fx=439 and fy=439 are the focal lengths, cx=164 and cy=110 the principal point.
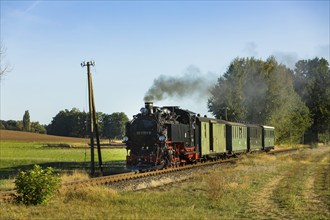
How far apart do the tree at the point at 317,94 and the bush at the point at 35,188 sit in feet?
234

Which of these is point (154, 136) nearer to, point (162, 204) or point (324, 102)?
point (162, 204)

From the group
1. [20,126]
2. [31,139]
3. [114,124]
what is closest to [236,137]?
[31,139]

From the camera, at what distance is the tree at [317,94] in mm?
82875

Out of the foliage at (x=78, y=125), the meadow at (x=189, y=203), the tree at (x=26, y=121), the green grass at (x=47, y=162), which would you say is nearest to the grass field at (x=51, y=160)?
the green grass at (x=47, y=162)

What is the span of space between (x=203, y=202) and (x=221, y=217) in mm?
2620

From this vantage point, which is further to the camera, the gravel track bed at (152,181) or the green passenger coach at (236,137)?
the green passenger coach at (236,137)

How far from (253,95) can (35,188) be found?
47.6 metres

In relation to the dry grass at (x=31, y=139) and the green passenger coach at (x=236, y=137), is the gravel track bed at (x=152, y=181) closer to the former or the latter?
the green passenger coach at (x=236, y=137)

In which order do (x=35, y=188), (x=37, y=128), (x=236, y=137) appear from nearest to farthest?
(x=35, y=188), (x=236, y=137), (x=37, y=128)

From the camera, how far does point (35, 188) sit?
563 inches

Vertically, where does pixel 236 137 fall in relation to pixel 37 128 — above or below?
below

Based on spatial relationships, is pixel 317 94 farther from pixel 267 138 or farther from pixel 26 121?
pixel 26 121

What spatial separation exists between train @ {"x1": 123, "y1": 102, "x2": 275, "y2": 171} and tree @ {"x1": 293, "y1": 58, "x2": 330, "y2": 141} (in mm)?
52360

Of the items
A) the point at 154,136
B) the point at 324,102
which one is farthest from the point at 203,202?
the point at 324,102
